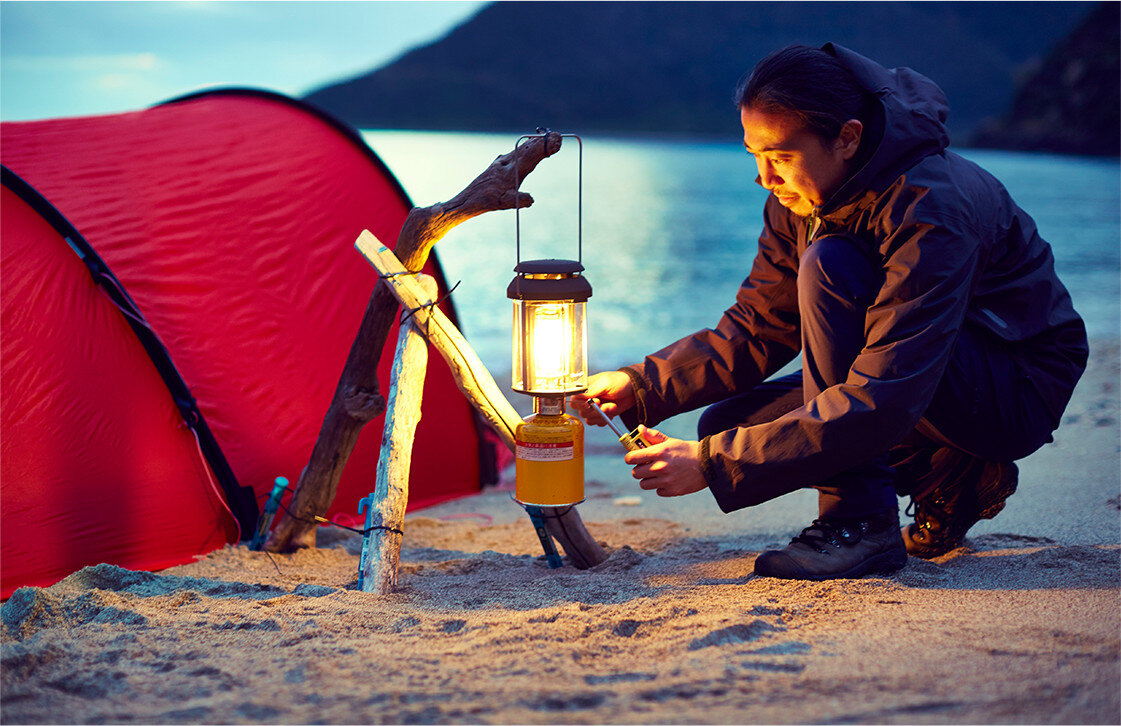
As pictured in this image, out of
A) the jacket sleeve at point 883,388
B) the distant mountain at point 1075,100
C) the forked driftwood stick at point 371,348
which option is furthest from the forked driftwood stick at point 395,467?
the distant mountain at point 1075,100

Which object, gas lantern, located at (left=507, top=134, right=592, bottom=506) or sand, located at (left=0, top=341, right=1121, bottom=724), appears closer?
sand, located at (left=0, top=341, right=1121, bottom=724)

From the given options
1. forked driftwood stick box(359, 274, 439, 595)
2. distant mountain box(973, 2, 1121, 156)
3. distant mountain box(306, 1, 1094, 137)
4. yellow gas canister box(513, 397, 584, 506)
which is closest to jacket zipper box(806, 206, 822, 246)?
yellow gas canister box(513, 397, 584, 506)

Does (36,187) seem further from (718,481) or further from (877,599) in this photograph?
(877,599)

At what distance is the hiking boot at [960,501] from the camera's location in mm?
2793

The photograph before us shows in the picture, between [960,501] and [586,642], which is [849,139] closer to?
A: [960,501]

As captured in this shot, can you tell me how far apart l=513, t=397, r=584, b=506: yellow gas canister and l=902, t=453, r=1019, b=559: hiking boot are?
3.68ft

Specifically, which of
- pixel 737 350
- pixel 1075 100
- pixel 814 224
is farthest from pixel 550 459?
pixel 1075 100

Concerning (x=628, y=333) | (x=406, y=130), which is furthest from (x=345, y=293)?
(x=406, y=130)

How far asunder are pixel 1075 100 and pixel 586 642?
54244 millimetres

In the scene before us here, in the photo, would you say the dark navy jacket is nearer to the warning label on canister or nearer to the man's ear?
the man's ear

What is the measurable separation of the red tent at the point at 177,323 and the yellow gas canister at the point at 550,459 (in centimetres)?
135

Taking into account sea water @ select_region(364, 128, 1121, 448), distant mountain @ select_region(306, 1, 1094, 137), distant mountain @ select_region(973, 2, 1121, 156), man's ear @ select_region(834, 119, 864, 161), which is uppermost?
distant mountain @ select_region(306, 1, 1094, 137)

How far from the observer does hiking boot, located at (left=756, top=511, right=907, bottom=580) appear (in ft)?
8.31

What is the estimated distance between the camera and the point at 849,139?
7.93 ft
